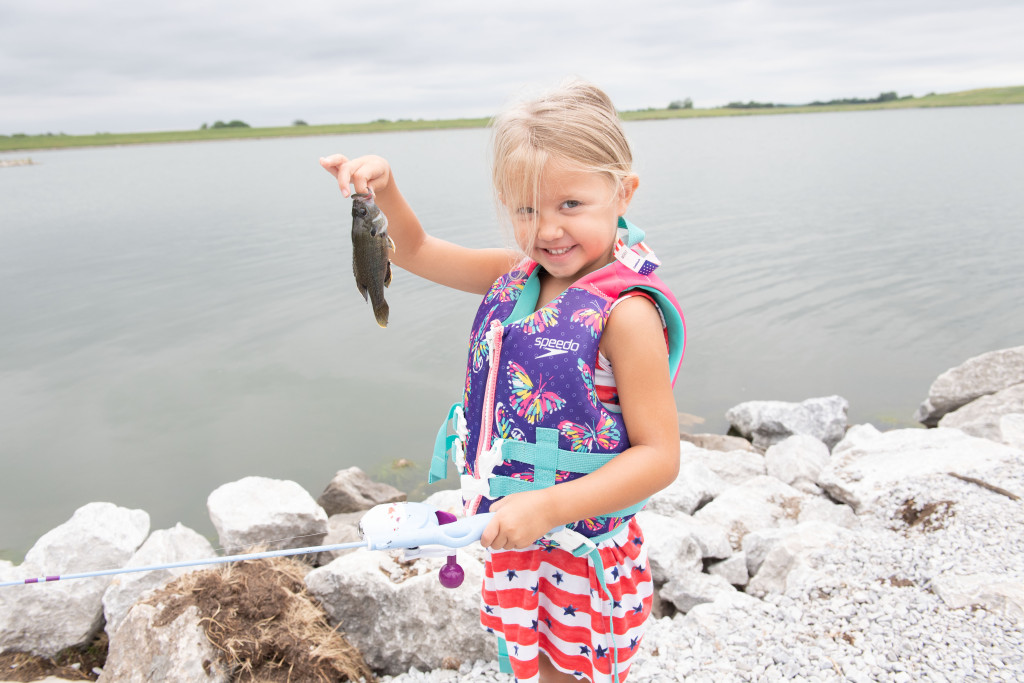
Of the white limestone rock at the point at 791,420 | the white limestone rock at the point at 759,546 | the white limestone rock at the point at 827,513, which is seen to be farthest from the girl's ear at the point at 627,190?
the white limestone rock at the point at 791,420

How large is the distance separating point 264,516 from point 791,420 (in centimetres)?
524

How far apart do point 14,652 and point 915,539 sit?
16.6 ft

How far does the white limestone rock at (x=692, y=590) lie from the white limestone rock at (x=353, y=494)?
2.66 meters

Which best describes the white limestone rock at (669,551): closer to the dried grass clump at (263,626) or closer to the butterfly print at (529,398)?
the dried grass clump at (263,626)

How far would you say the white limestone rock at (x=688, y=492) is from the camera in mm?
5453

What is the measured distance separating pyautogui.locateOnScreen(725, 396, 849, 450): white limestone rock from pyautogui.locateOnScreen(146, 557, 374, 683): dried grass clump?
17.1 ft

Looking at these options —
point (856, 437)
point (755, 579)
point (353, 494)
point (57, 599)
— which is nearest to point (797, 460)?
point (856, 437)

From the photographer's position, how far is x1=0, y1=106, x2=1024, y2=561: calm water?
7.12 metres

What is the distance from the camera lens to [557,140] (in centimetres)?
210

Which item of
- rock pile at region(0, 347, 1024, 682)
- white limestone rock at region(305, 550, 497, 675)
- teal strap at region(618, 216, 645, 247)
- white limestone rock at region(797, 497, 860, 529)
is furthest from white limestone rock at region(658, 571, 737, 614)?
teal strap at region(618, 216, 645, 247)

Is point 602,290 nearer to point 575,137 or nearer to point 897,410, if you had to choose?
point 575,137

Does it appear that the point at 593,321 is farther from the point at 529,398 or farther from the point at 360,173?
the point at 360,173

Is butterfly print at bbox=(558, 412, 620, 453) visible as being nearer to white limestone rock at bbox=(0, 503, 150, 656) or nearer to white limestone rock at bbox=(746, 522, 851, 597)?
white limestone rock at bbox=(746, 522, 851, 597)

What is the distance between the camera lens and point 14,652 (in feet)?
13.2
